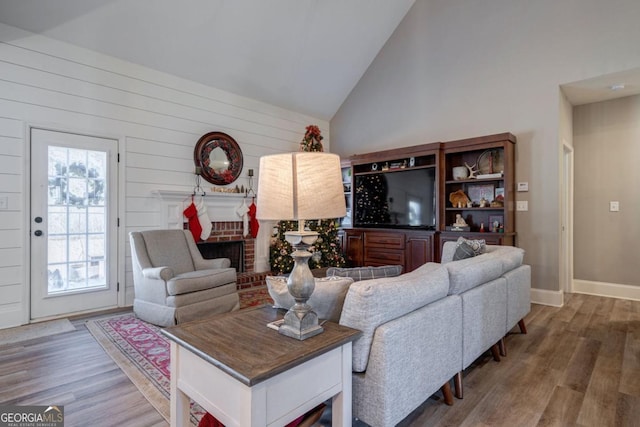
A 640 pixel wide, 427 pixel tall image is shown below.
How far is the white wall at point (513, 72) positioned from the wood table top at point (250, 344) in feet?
12.4

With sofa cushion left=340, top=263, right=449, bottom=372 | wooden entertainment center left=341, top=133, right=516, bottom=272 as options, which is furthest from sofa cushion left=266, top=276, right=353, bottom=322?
wooden entertainment center left=341, top=133, right=516, bottom=272

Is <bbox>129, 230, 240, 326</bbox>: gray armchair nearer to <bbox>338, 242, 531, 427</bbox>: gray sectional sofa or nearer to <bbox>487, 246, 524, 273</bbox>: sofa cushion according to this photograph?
<bbox>338, 242, 531, 427</bbox>: gray sectional sofa

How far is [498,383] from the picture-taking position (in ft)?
7.30

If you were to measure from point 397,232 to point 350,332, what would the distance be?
12.2 ft

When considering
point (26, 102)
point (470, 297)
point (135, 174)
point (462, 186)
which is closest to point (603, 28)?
point (462, 186)

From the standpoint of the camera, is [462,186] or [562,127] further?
[462,186]

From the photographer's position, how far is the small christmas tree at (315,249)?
518 cm

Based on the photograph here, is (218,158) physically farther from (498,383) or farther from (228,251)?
(498,383)

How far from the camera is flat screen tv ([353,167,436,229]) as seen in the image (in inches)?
192

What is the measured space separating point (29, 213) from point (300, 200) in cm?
335

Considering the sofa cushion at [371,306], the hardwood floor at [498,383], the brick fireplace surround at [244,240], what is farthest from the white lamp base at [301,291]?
the brick fireplace surround at [244,240]

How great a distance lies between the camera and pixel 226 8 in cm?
406

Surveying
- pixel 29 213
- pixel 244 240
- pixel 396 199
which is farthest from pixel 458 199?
pixel 29 213

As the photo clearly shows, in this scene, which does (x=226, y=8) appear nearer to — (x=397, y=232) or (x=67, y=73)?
(x=67, y=73)
